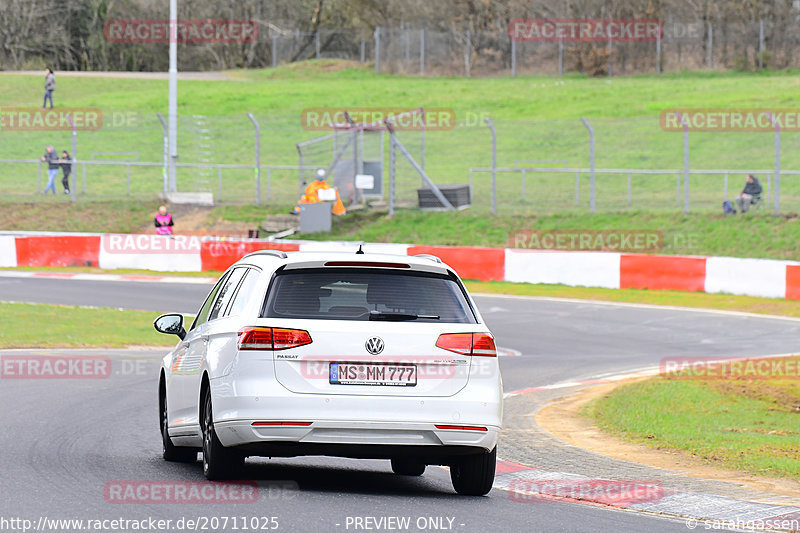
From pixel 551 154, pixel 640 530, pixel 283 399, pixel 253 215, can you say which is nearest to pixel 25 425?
pixel 283 399

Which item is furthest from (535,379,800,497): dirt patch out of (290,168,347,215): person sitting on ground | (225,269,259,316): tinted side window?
(290,168,347,215): person sitting on ground

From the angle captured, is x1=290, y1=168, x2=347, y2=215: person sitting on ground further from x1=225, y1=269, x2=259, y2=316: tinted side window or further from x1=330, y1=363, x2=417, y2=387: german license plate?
x1=330, y1=363, x2=417, y2=387: german license plate

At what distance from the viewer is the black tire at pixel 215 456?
821cm

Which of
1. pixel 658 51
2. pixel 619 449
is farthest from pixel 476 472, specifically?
pixel 658 51

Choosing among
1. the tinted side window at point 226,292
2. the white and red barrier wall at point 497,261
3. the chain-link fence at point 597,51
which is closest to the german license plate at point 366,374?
the tinted side window at point 226,292

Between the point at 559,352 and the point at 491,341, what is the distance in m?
11.1

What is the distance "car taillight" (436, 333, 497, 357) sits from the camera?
8039 millimetres

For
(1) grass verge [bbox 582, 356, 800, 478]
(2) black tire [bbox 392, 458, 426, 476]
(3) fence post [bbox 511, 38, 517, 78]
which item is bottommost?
(1) grass verge [bbox 582, 356, 800, 478]

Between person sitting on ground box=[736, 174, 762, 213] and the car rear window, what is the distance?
2416cm

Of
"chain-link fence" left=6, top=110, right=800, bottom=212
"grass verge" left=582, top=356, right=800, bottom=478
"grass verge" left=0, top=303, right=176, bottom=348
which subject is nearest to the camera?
"grass verge" left=582, top=356, right=800, bottom=478

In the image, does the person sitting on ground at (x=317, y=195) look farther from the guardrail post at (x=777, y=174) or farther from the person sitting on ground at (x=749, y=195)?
the guardrail post at (x=777, y=174)

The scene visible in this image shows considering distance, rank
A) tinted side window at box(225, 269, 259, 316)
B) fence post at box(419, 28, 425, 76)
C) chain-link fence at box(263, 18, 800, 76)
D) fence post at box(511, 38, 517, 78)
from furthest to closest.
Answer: fence post at box(419, 28, 425, 76) < fence post at box(511, 38, 517, 78) < chain-link fence at box(263, 18, 800, 76) < tinted side window at box(225, 269, 259, 316)

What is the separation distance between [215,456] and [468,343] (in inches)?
68.4

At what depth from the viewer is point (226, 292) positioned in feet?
29.7
